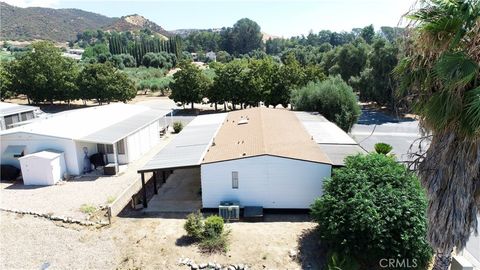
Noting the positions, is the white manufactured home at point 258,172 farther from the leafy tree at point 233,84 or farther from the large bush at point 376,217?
the leafy tree at point 233,84

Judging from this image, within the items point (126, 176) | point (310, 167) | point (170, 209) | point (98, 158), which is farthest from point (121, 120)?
point (310, 167)

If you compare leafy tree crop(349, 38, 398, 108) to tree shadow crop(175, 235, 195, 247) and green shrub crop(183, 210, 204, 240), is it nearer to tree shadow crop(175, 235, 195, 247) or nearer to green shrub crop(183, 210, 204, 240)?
green shrub crop(183, 210, 204, 240)

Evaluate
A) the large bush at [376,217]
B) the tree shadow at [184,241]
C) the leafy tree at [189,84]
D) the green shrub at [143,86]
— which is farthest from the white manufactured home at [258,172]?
the green shrub at [143,86]

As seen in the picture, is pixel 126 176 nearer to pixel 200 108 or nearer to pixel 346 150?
pixel 346 150

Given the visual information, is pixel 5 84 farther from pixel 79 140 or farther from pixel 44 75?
pixel 79 140

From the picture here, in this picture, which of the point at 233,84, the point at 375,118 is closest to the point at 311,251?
the point at 233,84

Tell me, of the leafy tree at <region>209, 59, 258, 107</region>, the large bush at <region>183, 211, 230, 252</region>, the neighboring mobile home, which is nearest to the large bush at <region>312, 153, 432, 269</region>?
the large bush at <region>183, 211, 230, 252</region>
